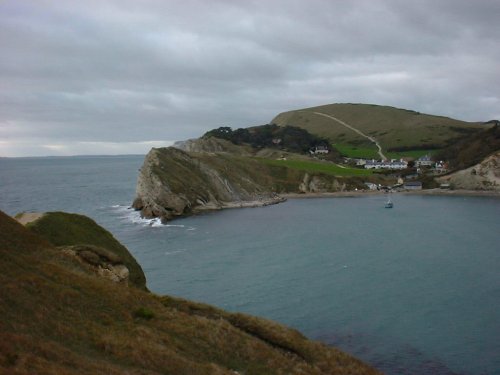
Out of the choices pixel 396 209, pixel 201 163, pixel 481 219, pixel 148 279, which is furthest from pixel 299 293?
pixel 201 163

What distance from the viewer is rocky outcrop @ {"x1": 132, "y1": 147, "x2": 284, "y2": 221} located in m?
107

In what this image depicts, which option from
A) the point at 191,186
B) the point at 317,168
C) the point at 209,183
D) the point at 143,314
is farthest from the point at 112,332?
the point at 317,168

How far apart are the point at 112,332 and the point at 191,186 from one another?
3939 inches

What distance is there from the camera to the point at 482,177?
151 meters

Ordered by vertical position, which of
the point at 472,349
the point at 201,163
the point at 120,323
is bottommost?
the point at 472,349

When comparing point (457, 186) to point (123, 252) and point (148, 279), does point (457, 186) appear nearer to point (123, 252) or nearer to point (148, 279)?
point (148, 279)

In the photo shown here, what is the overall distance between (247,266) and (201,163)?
7569 cm

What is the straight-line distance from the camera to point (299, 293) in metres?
49.2

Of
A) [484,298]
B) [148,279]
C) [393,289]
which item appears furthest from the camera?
[148,279]

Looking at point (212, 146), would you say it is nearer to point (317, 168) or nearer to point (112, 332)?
point (317, 168)

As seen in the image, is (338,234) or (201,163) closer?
(338,234)

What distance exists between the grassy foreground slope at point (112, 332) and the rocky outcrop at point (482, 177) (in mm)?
138166

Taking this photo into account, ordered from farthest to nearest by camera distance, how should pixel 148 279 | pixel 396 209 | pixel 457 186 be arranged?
pixel 457 186 < pixel 396 209 < pixel 148 279

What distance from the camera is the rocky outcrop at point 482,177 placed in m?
148
